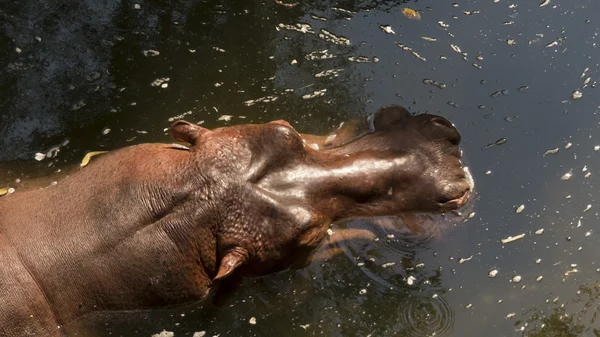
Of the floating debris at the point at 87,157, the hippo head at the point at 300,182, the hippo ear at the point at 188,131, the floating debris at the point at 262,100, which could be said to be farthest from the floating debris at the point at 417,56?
the floating debris at the point at 87,157

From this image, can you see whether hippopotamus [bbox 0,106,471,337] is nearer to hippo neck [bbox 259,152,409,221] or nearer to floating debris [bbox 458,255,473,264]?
hippo neck [bbox 259,152,409,221]

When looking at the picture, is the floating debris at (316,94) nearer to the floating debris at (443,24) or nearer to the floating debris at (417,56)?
the floating debris at (417,56)

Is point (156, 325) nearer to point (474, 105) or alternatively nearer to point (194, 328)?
point (194, 328)

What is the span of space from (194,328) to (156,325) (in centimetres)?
29

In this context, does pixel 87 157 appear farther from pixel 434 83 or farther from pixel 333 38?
pixel 434 83

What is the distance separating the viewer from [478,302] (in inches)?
212

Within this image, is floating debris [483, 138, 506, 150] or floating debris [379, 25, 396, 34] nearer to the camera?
floating debris [483, 138, 506, 150]

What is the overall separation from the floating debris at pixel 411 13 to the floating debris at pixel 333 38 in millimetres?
753

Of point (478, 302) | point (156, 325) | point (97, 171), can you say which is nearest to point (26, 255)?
point (97, 171)

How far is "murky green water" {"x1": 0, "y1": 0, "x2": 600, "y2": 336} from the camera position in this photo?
17.5 ft

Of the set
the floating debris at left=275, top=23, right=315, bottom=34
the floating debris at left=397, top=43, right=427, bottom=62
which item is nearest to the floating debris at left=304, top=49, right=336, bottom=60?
the floating debris at left=275, top=23, right=315, bottom=34

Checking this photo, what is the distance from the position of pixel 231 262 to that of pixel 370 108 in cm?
234

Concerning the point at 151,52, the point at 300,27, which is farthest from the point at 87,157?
the point at 300,27

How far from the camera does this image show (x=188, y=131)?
484cm
